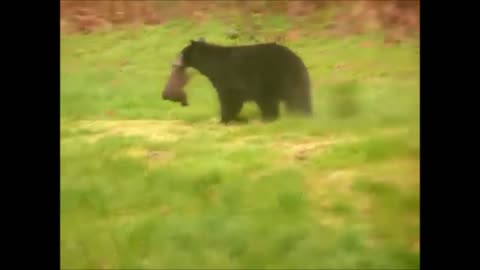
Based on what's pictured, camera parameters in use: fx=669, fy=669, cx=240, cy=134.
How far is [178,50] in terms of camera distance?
186cm

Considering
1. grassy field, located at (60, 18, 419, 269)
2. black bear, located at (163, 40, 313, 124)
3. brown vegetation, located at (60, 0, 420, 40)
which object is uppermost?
brown vegetation, located at (60, 0, 420, 40)

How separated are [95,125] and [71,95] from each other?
0.34ft

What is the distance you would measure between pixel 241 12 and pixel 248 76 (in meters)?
0.18

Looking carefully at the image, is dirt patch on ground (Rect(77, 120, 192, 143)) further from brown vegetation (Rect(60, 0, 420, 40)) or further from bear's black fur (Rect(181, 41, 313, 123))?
brown vegetation (Rect(60, 0, 420, 40))

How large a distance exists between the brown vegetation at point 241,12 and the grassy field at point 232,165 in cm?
4

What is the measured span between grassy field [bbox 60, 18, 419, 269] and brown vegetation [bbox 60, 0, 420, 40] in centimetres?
4

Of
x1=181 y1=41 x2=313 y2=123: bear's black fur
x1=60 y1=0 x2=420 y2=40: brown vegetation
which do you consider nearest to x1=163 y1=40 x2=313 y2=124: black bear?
x1=181 y1=41 x2=313 y2=123: bear's black fur

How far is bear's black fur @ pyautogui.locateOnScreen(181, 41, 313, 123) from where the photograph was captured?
1.79 metres

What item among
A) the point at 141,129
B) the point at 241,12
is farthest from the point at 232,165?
the point at 241,12

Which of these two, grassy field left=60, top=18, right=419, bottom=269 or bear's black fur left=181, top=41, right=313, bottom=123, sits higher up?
bear's black fur left=181, top=41, right=313, bottom=123

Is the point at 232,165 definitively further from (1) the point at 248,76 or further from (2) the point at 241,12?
(2) the point at 241,12

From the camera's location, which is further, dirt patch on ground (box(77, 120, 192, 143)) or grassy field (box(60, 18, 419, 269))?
dirt patch on ground (box(77, 120, 192, 143))
